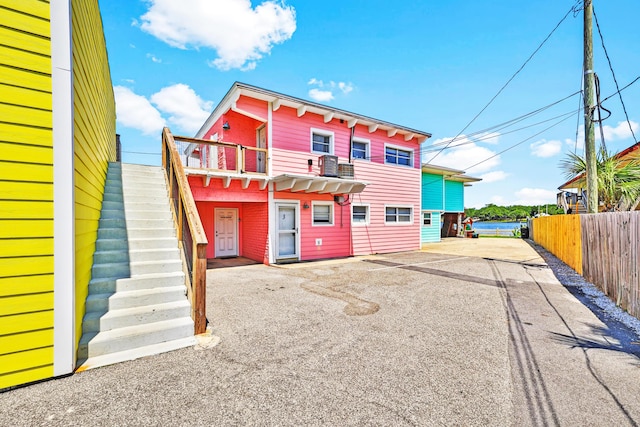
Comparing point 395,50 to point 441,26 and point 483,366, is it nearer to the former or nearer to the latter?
point 441,26

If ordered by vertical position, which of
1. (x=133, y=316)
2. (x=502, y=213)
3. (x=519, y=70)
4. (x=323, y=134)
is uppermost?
(x=519, y=70)

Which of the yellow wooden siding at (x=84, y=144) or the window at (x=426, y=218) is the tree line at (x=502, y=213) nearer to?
the window at (x=426, y=218)

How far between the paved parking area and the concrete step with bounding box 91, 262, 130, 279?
1345mm

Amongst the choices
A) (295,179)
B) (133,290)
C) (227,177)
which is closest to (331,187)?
(295,179)

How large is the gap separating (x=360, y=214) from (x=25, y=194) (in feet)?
33.4

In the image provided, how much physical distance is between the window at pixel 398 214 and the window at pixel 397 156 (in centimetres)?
222

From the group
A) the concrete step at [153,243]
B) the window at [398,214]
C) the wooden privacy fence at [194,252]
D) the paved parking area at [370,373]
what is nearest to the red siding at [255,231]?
the paved parking area at [370,373]

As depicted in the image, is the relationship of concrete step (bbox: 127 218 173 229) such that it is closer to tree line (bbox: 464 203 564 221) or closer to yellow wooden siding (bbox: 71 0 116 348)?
yellow wooden siding (bbox: 71 0 116 348)

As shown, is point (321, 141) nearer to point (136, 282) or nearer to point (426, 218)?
point (136, 282)

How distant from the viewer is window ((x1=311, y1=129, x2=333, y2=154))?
34.2 ft

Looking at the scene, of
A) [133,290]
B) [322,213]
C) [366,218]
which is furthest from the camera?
[366,218]

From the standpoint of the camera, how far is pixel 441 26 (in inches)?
367

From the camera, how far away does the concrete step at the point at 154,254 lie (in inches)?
159

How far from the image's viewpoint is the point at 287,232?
31.8 ft
